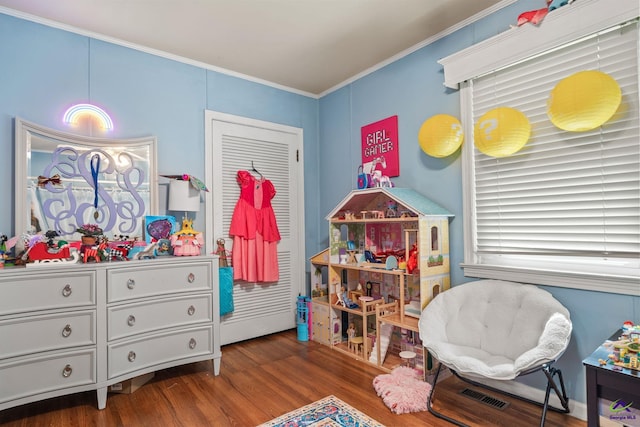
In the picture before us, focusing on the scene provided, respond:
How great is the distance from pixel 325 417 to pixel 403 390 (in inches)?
22.2

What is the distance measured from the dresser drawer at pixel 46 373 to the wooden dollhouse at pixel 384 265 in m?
1.96

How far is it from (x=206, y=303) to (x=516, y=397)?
7.55 ft

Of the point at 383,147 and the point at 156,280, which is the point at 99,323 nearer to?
the point at 156,280

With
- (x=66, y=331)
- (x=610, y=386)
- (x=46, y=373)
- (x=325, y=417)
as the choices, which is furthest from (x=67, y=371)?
(x=610, y=386)

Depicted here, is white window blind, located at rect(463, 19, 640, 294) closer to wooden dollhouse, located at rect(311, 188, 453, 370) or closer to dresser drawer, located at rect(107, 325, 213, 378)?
wooden dollhouse, located at rect(311, 188, 453, 370)

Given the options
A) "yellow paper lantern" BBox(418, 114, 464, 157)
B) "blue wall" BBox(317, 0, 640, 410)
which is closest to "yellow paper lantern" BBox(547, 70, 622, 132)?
"yellow paper lantern" BBox(418, 114, 464, 157)

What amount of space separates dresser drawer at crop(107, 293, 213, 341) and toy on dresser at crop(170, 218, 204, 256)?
35 centimetres

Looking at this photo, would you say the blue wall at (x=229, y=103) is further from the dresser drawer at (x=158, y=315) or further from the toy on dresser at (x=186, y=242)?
the dresser drawer at (x=158, y=315)

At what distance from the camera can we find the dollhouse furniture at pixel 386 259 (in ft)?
8.87

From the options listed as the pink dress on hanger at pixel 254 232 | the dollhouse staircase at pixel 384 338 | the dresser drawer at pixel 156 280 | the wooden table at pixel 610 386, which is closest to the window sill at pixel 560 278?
the wooden table at pixel 610 386

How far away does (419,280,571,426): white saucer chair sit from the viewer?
6.11 ft

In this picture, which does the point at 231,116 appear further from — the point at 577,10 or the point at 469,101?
the point at 577,10

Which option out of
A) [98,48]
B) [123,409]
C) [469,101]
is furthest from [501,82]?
[123,409]

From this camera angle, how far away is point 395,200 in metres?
2.85
